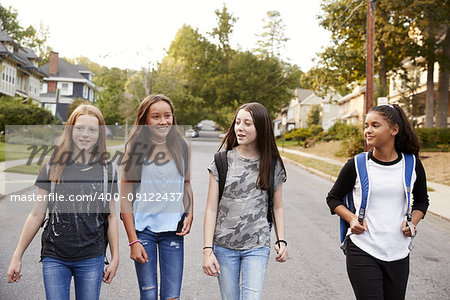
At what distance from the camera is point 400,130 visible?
121 inches

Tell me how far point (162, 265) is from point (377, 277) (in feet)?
4.68

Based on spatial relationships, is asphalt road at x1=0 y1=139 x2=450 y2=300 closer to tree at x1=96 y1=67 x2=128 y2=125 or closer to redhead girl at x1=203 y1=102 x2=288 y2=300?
redhead girl at x1=203 y1=102 x2=288 y2=300

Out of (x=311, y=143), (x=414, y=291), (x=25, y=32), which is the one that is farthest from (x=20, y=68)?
(x=414, y=291)

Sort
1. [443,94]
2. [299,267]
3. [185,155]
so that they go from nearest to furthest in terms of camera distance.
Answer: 1. [185,155]
2. [299,267]
3. [443,94]

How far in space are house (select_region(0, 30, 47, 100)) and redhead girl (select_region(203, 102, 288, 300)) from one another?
125ft

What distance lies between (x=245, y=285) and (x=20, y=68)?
49773 millimetres

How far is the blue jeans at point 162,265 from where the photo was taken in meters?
2.99

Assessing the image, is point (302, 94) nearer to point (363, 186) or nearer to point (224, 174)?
point (363, 186)

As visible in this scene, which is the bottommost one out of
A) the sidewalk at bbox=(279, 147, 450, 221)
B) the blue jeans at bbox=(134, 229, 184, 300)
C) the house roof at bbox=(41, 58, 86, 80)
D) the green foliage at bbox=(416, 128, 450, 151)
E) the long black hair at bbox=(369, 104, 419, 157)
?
the sidewalk at bbox=(279, 147, 450, 221)

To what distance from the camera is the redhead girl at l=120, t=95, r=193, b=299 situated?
299 cm

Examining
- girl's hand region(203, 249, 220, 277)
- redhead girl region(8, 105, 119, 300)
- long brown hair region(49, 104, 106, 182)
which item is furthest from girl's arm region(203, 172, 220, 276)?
long brown hair region(49, 104, 106, 182)

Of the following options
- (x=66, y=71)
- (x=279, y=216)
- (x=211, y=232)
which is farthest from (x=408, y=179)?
(x=66, y=71)

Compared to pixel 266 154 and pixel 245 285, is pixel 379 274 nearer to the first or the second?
pixel 245 285

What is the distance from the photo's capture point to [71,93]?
60188 mm
